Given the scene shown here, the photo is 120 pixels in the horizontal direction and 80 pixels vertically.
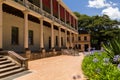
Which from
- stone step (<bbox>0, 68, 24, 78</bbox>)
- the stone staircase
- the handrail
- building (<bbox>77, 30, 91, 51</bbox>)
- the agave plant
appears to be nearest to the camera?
the agave plant

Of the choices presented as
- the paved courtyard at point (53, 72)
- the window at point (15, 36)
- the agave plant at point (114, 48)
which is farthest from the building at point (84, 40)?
the agave plant at point (114, 48)

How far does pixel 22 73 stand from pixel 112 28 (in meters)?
64.3

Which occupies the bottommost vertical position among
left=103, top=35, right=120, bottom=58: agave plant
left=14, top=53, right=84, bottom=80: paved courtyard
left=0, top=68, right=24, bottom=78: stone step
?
left=14, top=53, right=84, bottom=80: paved courtyard

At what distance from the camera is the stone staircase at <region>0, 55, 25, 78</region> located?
13.9 meters

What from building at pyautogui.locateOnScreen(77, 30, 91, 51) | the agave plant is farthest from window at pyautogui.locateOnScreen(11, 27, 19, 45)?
building at pyautogui.locateOnScreen(77, 30, 91, 51)

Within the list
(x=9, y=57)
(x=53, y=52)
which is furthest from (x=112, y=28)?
(x=9, y=57)

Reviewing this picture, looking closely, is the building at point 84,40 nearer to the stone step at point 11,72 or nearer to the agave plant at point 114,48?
the stone step at point 11,72

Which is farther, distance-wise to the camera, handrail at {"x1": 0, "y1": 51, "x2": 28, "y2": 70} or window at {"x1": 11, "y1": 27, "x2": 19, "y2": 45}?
window at {"x1": 11, "y1": 27, "x2": 19, "y2": 45}

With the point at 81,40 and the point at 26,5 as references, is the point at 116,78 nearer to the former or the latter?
the point at 26,5

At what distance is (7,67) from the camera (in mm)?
15219

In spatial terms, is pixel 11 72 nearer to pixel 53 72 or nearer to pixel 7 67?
pixel 7 67

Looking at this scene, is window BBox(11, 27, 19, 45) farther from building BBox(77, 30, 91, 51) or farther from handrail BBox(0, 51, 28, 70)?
building BBox(77, 30, 91, 51)

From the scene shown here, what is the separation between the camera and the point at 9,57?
17.6m

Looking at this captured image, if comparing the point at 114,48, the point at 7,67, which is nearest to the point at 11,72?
the point at 7,67
